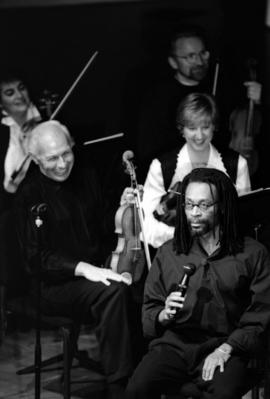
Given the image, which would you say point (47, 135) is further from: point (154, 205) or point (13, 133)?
point (154, 205)

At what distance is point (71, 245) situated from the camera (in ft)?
16.0

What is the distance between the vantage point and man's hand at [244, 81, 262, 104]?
4.93 meters

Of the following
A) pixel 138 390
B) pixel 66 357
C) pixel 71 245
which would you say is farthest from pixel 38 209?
pixel 138 390

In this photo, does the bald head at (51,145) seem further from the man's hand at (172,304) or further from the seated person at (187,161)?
the man's hand at (172,304)

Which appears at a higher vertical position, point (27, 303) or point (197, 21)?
point (197, 21)

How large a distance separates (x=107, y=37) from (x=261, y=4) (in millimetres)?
834

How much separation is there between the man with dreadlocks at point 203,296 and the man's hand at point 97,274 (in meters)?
0.26

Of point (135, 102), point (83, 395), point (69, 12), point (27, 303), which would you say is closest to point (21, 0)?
point (69, 12)

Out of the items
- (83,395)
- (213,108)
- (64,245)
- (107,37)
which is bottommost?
(83,395)

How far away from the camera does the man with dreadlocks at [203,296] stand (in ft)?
14.5

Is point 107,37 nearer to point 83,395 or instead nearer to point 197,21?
point 197,21

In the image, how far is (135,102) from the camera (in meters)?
4.85

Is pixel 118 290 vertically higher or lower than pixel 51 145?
lower

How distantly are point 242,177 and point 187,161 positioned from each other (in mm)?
304
